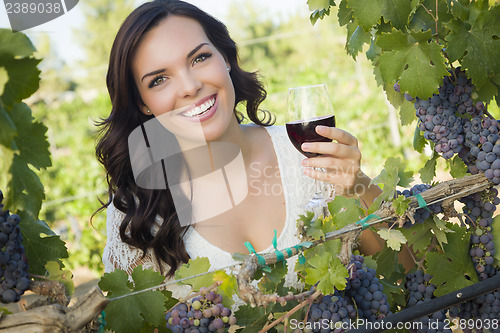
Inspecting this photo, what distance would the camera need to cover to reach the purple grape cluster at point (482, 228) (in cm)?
119

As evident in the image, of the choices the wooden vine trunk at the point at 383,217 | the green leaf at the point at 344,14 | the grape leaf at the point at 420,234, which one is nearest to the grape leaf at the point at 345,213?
the wooden vine trunk at the point at 383,217

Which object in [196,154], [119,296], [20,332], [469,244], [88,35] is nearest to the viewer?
[20,332]

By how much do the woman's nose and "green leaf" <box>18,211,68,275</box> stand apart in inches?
33.0

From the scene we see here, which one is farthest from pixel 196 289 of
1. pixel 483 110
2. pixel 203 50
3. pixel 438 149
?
pixel 203 50

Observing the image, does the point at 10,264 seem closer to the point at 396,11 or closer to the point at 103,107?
the point at 396,11

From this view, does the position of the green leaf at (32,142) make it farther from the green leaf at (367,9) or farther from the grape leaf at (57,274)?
the green leaf at (367,9)

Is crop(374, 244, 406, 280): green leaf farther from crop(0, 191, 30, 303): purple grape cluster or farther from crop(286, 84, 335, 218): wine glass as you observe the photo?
crop(0, 191, 30, 303): purple grape cluster

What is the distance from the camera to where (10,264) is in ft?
2.72

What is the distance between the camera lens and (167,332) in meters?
1.03

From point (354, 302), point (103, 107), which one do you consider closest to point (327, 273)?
→ point (354, 302)

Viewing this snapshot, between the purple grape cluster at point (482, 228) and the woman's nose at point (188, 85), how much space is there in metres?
0.93

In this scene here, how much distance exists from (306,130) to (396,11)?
39 cm

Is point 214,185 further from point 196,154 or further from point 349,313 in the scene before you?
point 349,313

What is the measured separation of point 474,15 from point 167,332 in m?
0.90
